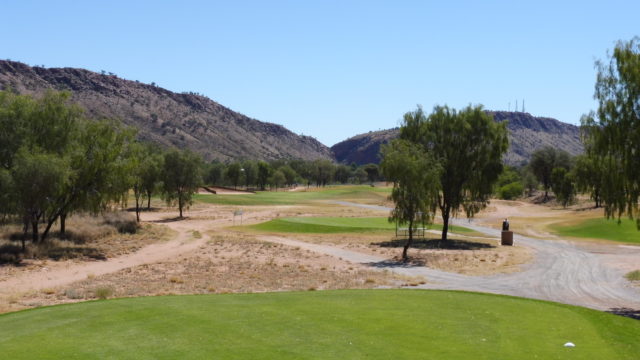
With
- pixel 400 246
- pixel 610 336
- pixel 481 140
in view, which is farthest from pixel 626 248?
pixel 610 336

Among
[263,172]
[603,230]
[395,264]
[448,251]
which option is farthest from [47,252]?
[263,172]

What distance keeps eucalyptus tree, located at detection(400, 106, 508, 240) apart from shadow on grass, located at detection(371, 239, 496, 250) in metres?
3.03

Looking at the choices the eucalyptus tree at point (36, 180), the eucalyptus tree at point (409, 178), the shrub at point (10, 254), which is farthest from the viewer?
the eucalyptus tree at point (409, 178)

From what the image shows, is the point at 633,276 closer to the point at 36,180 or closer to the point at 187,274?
the point at 187,274

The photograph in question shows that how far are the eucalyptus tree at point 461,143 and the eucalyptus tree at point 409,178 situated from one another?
9428mm

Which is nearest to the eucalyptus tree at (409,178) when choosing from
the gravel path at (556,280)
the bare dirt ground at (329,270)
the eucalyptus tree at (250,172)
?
the bare dirt ground at (329,270)

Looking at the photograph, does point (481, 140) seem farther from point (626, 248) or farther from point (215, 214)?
point (215, 214)

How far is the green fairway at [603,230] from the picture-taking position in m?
52.5

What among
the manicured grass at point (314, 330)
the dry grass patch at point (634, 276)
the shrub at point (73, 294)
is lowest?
the shrub at point (73, 294)

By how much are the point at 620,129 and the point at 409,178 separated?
562 inches

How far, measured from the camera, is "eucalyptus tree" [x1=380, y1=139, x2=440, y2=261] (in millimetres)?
34312

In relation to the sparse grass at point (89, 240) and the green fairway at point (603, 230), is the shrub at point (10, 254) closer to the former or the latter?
the sparse grass at point (89, 240)

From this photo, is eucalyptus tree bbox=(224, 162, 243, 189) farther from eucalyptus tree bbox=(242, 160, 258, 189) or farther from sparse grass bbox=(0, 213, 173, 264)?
sparse grass bbox=(0, 213, 173, 264)

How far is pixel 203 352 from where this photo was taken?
10.6 meters
